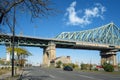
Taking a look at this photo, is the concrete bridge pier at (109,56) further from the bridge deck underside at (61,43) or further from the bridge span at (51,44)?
the bridge deck underside at (61,43)

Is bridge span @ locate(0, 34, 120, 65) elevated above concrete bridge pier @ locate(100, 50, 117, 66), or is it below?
above

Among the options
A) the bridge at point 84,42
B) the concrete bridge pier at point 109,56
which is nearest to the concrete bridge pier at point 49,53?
the bridge at point 84,42

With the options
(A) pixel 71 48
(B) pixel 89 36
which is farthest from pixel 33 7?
(B) pixel 89 36

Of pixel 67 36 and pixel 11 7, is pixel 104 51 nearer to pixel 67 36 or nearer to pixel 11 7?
pixel 67 36

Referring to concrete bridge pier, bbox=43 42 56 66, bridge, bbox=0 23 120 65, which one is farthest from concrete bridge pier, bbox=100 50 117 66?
concrete bridge pier, bbox=43 42 56 66

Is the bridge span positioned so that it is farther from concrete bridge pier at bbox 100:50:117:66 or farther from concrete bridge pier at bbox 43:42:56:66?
concrete bridge pier at bbox 100:50:117:66

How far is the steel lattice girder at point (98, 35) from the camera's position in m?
166

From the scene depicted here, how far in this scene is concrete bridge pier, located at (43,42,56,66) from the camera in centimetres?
13700

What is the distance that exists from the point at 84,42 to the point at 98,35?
25.8 metres

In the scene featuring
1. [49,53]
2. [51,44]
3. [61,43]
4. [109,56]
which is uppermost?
[61,43]

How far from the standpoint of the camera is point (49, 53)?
139 m

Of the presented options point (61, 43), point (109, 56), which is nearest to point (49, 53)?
point (61, 43)

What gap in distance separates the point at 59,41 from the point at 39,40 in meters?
11.8

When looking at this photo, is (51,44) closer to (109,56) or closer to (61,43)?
(61,43)
